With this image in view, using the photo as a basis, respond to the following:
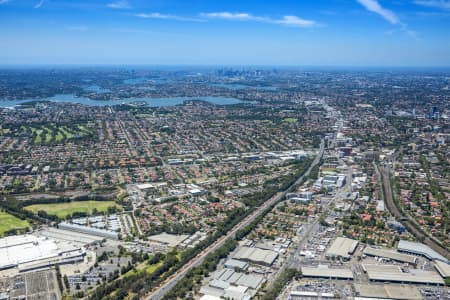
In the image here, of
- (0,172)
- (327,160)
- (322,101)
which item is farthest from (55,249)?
(322,101)

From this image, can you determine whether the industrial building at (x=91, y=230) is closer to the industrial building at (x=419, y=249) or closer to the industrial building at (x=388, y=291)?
the industrial building at (x=388, y=291)

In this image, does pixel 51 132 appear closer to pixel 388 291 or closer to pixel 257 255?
pixel 257 255

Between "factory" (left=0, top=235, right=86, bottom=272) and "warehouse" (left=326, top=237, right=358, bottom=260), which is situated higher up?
"warehouse" (left=326, top=237, right=358, bottom=260)

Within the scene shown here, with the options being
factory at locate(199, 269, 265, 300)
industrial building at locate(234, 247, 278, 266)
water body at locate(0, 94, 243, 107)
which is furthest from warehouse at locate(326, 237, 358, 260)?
water body at locate(0, 94, 243, 107)

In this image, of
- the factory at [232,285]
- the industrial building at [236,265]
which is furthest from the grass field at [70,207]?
the factory at [232,285]

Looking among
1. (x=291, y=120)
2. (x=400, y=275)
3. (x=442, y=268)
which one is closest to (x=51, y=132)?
(x=291, y=120)

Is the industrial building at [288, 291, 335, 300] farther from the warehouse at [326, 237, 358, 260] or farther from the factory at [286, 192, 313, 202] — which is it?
the factory at [286, 192, 313, 202]
